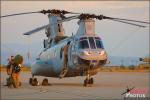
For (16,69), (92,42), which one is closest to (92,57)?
(92,42)

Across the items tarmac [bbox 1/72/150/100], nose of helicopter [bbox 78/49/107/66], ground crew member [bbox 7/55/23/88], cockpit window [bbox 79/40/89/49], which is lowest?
tarmac [bbox 1/72/150/100]

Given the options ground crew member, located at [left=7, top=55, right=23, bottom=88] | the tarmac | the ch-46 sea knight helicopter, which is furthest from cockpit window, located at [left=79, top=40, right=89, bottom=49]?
ground crew member, located at [left=7, top=55, right=23, bottom=88]

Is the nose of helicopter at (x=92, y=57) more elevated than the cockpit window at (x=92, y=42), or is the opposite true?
the cockpit window at (x=92, y=42)

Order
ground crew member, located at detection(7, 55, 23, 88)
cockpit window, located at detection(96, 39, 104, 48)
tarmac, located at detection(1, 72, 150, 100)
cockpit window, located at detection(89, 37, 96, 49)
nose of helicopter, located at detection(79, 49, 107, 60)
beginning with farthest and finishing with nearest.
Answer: cockpit window, located at detection(96, 39, 104, 48) < cockpit window, located at detection(89, 37, 96, 49) < ground crew member, located at detection(7, 55, 23, 88) < nose of helicopter, located at detection(79, 49, 107, 60) < tarmac, located at detection(1, 72, 150, 100)

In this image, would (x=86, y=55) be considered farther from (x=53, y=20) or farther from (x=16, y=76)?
(x=53, y=20)

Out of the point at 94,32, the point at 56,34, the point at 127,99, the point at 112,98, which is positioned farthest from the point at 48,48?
the point at 127,99

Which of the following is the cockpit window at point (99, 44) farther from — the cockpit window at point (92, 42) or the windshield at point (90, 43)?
the cockpit window at point (92, 42)

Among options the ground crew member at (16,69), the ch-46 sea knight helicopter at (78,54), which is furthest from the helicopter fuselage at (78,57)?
the ground crew member at (16,69)

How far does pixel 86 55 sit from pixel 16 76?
12.7ft

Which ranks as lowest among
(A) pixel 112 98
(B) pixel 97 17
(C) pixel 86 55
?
(A) pixel 112 98

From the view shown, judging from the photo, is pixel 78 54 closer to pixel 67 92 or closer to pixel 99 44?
pixel 99 44

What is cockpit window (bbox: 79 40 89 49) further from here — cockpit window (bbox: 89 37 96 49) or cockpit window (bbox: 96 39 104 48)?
cockpit window (bbox: 96 39 104 48)

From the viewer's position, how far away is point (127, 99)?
49.0 ft

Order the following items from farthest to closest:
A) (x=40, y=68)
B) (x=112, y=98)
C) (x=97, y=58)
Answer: (x=40, y=68) → (x=97, y=58) → (x=112, y=98)
